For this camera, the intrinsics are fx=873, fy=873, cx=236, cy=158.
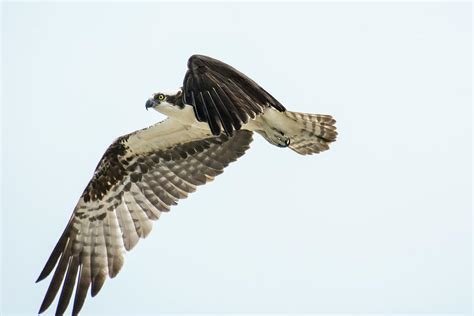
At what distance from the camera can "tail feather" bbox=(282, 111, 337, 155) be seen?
10488 millimetres

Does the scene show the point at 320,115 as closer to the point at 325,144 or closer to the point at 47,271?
the point at 325,144

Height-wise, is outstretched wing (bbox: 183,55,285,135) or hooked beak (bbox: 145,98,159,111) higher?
hooked beak (bbox: 145,98,159,111)

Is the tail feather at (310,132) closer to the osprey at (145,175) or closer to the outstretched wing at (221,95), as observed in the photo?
the osprey at (145,175)

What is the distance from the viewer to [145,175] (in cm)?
1109

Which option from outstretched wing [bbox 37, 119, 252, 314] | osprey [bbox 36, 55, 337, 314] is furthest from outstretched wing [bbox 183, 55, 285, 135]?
outstretched wing [bbox 37, 119, 252, 314]

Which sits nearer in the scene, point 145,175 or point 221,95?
point 221,95

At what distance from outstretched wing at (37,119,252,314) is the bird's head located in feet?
1.45

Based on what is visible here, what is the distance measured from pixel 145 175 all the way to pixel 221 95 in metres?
3.07

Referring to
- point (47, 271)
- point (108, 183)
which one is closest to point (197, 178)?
point (108, 183)

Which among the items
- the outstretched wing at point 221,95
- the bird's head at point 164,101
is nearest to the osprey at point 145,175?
the bird's head at point 164,101

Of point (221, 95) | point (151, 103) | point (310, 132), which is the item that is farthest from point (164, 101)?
point (221, 95)

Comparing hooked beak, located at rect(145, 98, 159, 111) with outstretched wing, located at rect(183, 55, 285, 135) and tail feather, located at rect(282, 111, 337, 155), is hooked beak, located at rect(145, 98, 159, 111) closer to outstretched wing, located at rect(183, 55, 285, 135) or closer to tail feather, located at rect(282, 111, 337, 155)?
tail feather, located at rect(282, 111, 337, 155)

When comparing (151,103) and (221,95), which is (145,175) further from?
(221,95)

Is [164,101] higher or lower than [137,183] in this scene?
higher
